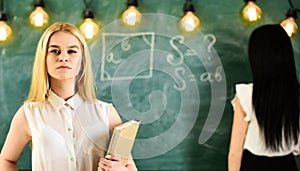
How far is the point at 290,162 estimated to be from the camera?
→ 178 centimetres

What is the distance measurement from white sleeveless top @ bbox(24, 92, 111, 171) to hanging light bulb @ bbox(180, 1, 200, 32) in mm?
547

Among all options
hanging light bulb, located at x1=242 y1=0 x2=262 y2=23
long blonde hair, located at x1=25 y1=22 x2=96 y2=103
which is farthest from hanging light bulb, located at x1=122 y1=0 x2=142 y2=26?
hanging light bulb, located at x1=242 y1=0 x2=262 y2=23

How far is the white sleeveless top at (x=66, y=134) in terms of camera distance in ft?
5.78

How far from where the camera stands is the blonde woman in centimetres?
177

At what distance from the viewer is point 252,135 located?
5.82 ft

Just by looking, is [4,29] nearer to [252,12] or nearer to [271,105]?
[252,12]

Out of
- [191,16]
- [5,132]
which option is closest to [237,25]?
[191,16]

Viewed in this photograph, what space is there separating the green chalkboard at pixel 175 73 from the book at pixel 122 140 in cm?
33

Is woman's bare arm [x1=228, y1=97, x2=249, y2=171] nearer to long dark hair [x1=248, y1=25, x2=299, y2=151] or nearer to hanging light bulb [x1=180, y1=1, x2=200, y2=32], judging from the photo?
long dark hair [x1=248, y1=25, x2=299, y2=151]

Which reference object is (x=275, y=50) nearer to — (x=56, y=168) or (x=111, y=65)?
(x=111, y=65)

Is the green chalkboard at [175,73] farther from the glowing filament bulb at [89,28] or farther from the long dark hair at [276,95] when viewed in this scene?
the long dark hair at [276,95]

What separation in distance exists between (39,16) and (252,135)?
1054mm

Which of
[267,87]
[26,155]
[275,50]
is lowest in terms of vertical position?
[26,155]

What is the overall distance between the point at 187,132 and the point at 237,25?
0.51 m
